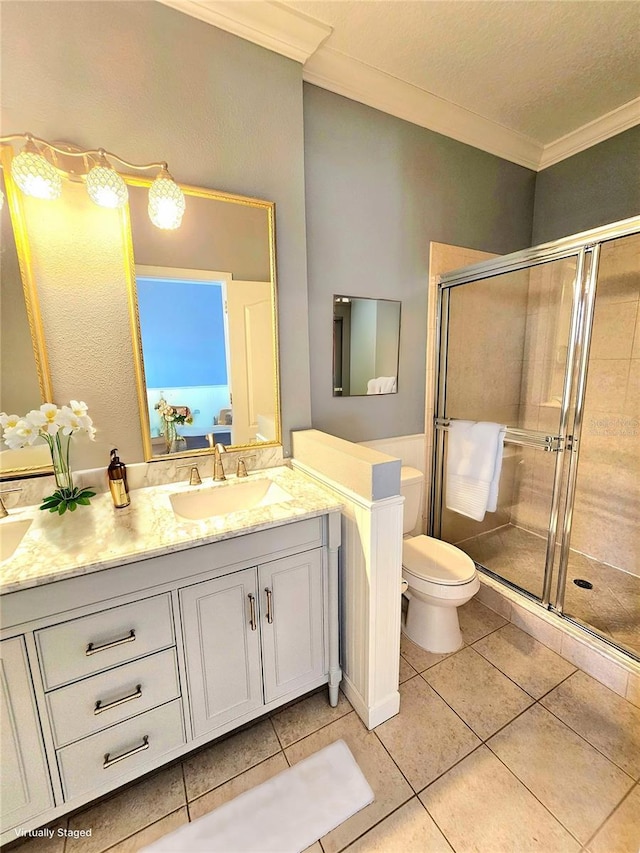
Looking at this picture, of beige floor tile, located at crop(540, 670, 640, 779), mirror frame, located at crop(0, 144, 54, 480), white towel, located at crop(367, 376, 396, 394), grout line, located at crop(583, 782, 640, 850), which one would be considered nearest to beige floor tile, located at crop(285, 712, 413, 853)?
grout line, located at crop(583, 782, 640, 850)

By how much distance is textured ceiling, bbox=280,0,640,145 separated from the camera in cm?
135

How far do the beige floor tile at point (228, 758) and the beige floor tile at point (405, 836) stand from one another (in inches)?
15.0

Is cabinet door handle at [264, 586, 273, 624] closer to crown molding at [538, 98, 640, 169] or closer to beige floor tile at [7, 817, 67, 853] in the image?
beige floor tile at [7, 817, 67, 853]

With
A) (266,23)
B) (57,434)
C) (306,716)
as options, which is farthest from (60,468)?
(266,23)

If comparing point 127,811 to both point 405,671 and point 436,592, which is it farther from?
point 436,592

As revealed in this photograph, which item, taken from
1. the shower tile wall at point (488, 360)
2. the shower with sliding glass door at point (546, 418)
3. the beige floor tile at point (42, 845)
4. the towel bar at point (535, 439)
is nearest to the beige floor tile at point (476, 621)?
the shower with sliding glass door at point (546, 418)

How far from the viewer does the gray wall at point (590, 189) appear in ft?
6.36

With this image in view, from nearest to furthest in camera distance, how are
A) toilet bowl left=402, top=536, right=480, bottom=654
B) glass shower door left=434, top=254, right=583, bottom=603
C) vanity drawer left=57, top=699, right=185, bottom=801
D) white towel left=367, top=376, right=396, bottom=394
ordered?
vanity drawer left=57, top=699, right=185, bottom=801
toilet bowl left=402, top=536, right=480, bottom=654
white towel left=367, top=376, right=396, bottom=394
glass shower door left=434, top=254, right=583, bottom=603

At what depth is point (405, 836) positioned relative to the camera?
3.34 ft

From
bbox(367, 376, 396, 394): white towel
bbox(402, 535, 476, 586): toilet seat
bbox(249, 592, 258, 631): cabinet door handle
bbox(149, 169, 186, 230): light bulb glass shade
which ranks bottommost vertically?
bbox(402, 535, 476, 586): toilet seat

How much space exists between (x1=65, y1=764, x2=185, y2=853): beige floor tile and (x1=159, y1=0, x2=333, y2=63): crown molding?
2.65 meters

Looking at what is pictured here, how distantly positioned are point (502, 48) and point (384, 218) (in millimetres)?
773

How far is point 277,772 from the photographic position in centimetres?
118

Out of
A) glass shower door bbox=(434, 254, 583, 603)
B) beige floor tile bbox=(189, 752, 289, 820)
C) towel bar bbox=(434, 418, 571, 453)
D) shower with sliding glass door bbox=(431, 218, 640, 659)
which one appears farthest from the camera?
glass shower door bbox=(434, 254, 583, 603)
